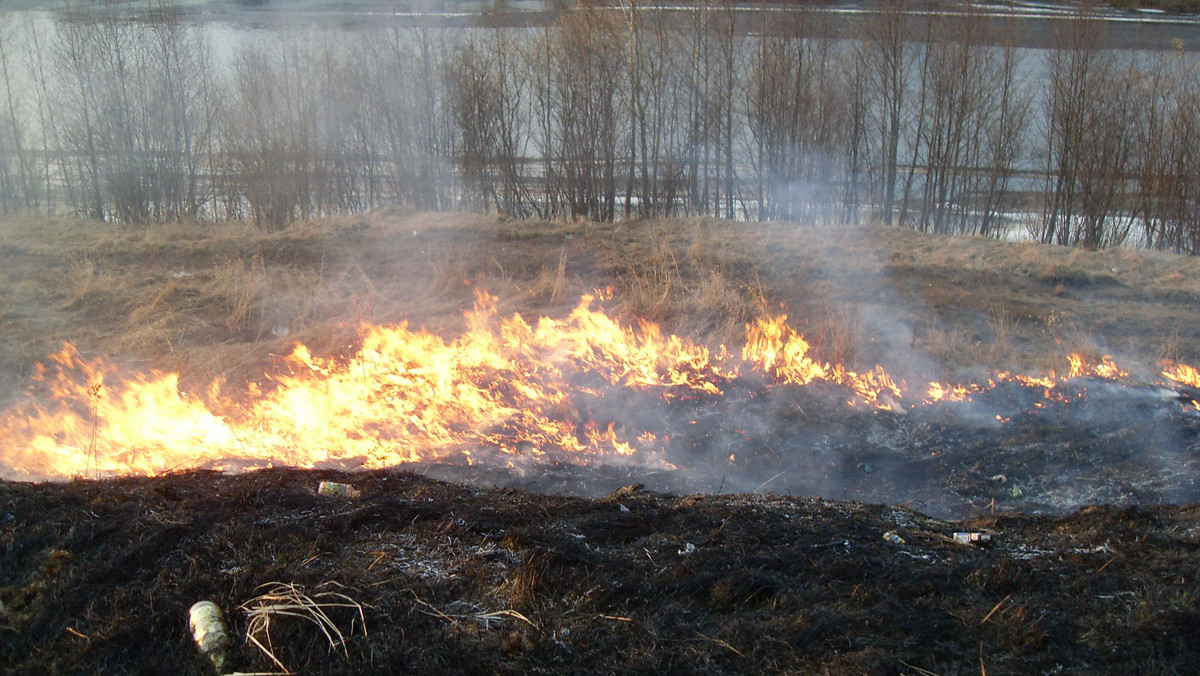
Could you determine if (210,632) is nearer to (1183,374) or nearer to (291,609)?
(291,609)

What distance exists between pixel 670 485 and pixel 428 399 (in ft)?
7.37

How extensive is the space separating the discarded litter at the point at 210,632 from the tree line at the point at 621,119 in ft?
38.8

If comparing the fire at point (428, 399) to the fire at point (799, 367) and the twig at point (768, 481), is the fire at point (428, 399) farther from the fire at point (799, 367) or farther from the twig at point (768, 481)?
the twig at point (768, 481)

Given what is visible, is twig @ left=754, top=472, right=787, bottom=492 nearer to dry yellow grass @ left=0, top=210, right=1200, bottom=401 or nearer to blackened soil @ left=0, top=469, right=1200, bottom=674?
blackened soil @ left=0, top=469, right=1200, bottom=674

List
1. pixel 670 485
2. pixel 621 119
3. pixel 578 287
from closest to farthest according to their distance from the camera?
pixel 670 485 < pixel 578 287 < pixel 621 119

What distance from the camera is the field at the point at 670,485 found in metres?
3.04

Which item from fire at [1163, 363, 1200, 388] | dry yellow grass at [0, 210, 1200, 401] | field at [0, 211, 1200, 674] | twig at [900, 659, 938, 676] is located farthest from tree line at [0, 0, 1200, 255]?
twig at [900, 659, 938, 676]

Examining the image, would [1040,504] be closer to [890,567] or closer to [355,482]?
[890,567]

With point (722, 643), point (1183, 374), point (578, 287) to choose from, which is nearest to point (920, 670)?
point (722, 643)

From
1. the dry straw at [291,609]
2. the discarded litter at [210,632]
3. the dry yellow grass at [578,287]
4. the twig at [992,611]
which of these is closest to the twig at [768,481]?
the dry yellow grass at [578,287]

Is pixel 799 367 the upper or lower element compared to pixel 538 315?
lower

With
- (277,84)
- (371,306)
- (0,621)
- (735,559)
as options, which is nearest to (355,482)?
(0,621)

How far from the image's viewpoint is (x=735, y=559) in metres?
3.56

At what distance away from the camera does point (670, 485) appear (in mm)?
5434
